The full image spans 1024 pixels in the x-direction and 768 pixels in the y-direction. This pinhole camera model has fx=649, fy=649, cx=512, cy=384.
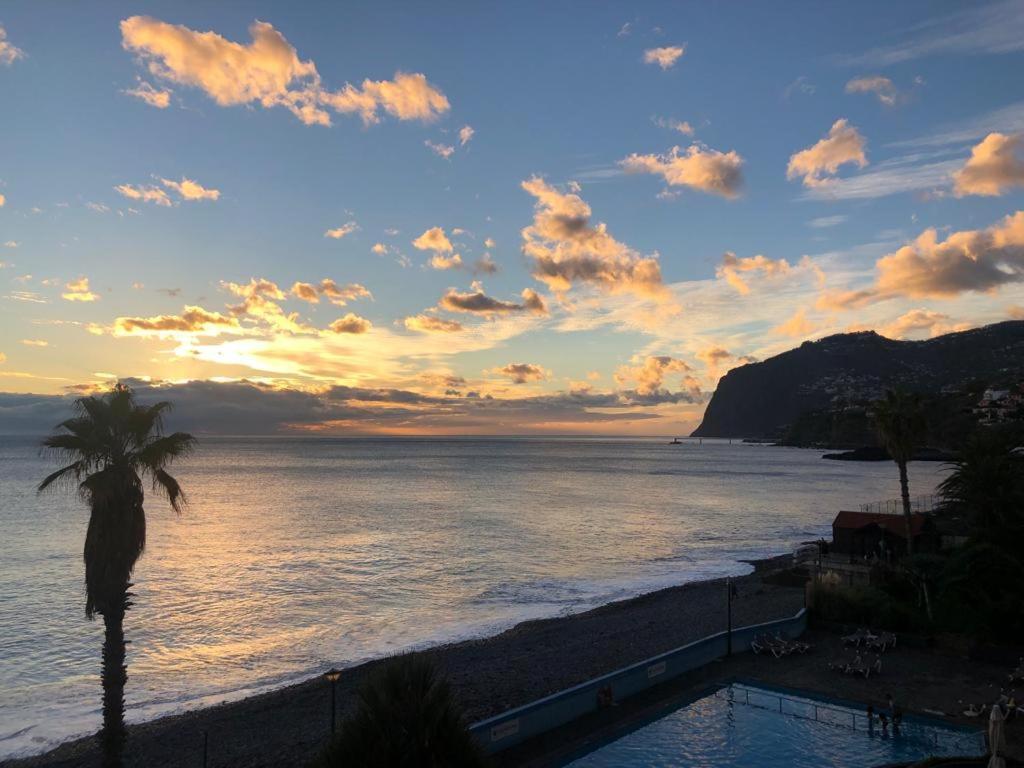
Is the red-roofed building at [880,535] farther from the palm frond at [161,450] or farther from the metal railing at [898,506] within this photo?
the palm frond at [161,450]

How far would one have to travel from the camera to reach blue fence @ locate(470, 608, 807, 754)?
58.4 ft

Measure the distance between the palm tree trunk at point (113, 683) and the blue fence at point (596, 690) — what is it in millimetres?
8207

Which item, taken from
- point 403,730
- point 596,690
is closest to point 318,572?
point 596,690

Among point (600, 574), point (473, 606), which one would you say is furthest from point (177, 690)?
point (600, 574)

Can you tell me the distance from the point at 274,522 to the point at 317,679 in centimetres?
5491

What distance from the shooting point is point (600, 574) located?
174 feet

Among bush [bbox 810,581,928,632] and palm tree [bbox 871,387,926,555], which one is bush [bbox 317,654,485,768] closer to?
bush [bbox 810,581,928,632]

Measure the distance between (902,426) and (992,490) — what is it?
35.3 feet

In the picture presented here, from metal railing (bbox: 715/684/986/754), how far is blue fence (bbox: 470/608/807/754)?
1.95 meters

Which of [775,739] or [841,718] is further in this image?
[841,718]

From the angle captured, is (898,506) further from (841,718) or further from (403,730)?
(403,730)

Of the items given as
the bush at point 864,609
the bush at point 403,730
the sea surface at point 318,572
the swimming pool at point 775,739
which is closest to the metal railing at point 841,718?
the swimming pool at point 775,739

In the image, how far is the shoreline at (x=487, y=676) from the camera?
21.6 m

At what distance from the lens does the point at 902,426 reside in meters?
37.8
